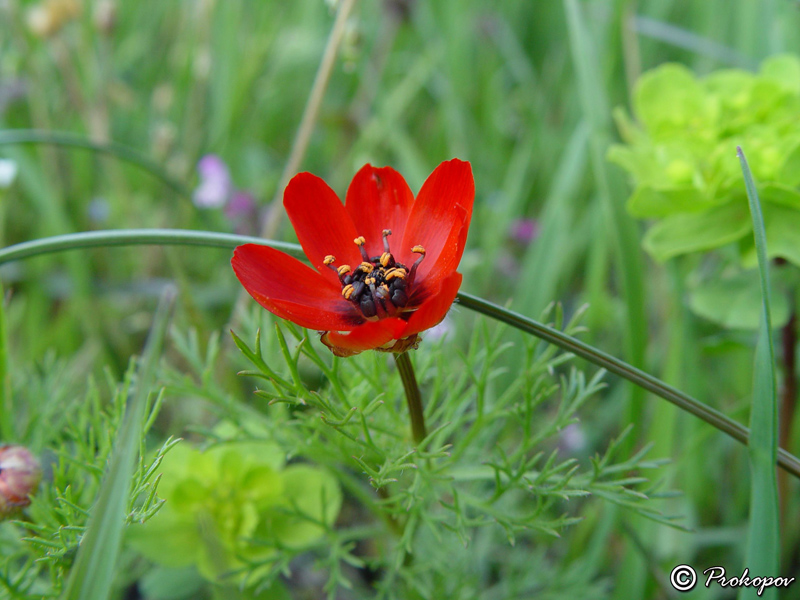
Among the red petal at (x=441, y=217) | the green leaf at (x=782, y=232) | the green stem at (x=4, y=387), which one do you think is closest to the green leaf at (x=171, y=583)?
the green stem at (x=4, y=387)

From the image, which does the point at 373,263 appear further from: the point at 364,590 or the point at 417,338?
the point at 364,590

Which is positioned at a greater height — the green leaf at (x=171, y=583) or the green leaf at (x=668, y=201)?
the green leaf at (x=668, y=201)

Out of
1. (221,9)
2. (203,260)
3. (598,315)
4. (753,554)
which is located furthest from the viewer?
(221,9)

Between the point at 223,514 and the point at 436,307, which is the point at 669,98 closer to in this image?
the point at 436,307

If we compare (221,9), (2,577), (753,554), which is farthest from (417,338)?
(221,9)

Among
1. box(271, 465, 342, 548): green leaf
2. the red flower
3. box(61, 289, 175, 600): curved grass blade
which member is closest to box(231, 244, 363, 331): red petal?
the red flower

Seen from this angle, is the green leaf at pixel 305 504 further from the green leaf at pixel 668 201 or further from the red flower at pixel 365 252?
the green leaf at pixel 668 201

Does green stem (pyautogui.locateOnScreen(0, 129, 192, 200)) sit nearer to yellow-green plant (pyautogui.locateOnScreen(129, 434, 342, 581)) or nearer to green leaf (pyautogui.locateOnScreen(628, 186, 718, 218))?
yellow-green plant (pyautogui.locateOnScreen(129, 434, 342, 581))
